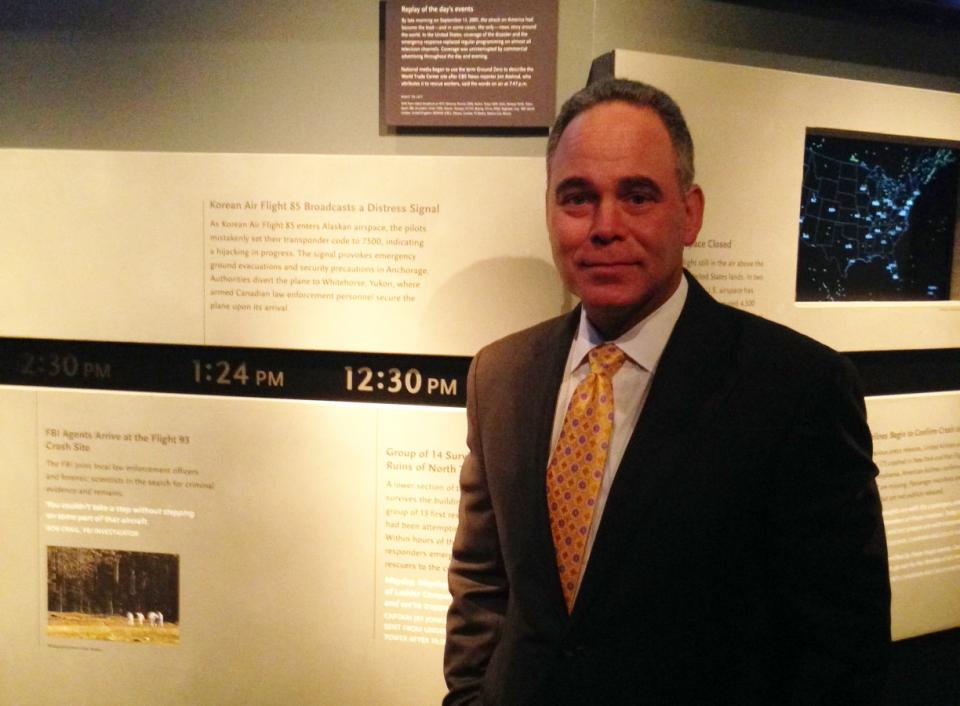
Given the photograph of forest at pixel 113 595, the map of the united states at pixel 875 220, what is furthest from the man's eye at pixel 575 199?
the photograph of forest at pixel 113 595

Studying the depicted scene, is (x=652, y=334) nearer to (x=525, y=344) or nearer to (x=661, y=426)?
(x=661, y=426)

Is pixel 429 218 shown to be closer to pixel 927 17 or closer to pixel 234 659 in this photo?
pixel 234 659

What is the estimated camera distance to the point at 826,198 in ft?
5.43

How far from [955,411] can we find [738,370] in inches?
50.4

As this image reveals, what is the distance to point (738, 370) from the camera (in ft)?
3.11

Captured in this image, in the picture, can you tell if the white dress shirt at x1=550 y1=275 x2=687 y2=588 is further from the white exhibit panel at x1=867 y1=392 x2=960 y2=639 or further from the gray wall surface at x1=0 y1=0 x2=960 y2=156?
the white exhibit panel at x1=867 y1=392 x2=960 y2=639

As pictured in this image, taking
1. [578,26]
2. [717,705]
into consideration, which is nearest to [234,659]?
[717,705]

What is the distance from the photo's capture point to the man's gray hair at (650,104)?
1.03 m

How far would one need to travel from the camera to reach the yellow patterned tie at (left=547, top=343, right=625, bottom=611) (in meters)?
1.02

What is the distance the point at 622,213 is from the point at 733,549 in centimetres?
55

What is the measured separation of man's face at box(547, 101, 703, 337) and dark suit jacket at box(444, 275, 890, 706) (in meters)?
0.09

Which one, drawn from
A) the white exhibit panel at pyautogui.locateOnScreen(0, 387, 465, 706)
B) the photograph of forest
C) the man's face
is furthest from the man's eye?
the photograph of forest

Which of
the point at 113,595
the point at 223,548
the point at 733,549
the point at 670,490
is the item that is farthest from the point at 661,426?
the point at 113,595

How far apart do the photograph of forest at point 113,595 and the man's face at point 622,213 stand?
135cm
